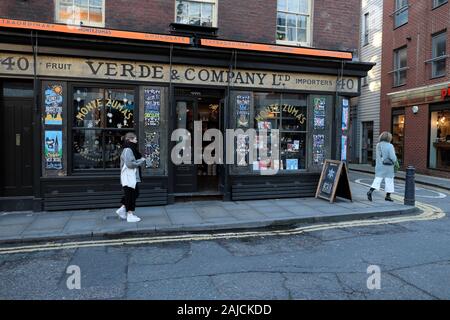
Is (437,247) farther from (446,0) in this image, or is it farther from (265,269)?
(446,0)

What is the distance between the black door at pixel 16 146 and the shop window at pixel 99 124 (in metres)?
1.03

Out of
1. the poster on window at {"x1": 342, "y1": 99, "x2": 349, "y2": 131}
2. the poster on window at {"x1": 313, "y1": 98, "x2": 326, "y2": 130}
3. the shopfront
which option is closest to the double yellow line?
the shopfront

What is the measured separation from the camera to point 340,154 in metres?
10.4

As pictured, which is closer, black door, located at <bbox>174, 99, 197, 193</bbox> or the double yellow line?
the double yellow line

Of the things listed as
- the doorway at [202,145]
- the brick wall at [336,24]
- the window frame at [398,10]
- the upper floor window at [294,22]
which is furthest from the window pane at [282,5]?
the window frame at [398,10]

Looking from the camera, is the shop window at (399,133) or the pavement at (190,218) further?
the shop window at (399,133)

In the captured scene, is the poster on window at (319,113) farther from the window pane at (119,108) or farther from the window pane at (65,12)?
the window pane at (65,12)

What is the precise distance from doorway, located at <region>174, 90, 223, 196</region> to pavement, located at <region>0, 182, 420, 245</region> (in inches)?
23.6

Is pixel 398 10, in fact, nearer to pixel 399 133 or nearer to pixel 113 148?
pixel 399 133

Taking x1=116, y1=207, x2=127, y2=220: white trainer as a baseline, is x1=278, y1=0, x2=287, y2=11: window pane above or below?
above

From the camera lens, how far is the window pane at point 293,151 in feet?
33.2

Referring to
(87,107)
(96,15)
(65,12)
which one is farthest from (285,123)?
(65,12)

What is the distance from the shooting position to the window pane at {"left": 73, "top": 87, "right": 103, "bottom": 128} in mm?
8461

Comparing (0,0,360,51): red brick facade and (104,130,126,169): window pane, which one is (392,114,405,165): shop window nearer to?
(0,0,360,51): red brick facade
